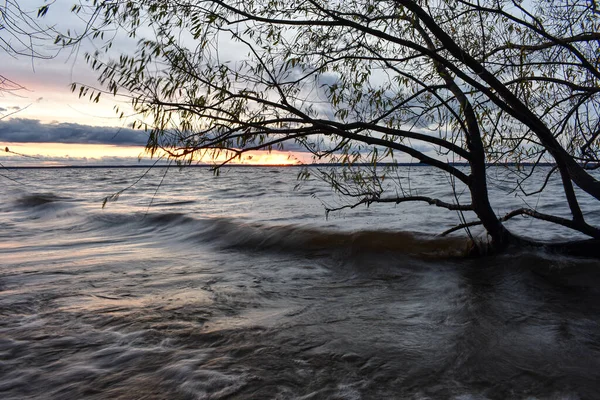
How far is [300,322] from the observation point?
4.75 metres

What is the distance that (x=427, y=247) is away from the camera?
29.8 feet

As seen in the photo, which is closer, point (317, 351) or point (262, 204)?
point (317, 351)

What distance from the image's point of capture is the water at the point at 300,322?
3387mm

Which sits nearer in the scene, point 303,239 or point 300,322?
point 300,322

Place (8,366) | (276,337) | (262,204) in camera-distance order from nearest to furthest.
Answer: (8,366) → (276,337) → (262,204)

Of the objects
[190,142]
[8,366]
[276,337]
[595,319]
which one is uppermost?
[190,142]

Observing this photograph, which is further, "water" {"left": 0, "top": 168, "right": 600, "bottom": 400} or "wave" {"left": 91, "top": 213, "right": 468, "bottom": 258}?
"wave" {"left": 91, "top": 213, "right": 468, "bottom": 258}

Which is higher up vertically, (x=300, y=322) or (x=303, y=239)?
(x=303, y=239)

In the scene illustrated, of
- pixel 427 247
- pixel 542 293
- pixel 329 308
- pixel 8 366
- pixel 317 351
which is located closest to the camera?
pixel 8 366

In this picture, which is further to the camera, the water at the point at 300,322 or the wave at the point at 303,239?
the wave at the point at 303,239

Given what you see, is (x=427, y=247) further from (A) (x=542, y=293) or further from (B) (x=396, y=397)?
(B) (x=396, y=397)

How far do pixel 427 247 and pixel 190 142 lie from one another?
5751 mm

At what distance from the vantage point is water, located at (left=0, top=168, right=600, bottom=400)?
3387 millimetres

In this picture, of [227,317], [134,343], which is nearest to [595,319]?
[227,317]
